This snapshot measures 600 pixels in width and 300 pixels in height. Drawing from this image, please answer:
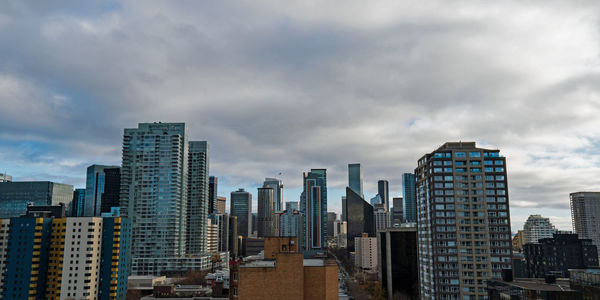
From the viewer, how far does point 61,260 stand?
14850cm

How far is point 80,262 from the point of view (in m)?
148

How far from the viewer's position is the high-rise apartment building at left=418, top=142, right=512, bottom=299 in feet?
444

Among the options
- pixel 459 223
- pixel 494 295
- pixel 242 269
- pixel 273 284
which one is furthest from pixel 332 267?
pixel 459 223

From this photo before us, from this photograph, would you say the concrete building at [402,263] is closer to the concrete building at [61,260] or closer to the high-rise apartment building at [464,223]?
the high-rise apartment building at [464,223]

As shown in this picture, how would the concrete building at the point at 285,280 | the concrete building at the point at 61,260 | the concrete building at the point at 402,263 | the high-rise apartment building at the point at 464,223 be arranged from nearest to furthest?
the concrete building at the point at 285,280
the high-rise apartment building at the point at 464,223
the concrete building at the point at 61,260
the concrete building at the point at 402,263

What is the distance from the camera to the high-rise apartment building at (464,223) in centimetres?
13538

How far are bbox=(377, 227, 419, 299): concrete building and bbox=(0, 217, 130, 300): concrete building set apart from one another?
4362 inches

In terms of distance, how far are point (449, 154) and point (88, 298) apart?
13315 cm

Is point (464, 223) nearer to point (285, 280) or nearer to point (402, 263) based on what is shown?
point (402, 263)

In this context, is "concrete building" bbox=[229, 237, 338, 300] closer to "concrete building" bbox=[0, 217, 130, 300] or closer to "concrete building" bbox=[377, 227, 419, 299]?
"concrete building" bbox=[0, 217, 130, 300]

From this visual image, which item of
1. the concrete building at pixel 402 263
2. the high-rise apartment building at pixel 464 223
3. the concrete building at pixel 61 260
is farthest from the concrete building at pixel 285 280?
the concrete building at pixel 402 263

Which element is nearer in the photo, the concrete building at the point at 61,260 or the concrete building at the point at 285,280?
the concrete building at the point at 285,280

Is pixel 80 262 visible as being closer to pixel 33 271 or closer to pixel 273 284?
pixel 33 271

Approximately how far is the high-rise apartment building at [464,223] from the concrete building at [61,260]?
4471 inches
